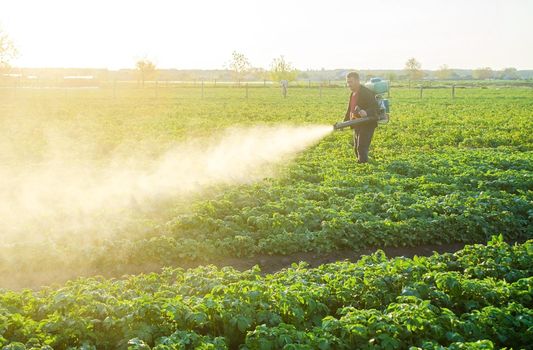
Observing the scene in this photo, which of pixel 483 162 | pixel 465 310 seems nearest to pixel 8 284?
pixel 465 310

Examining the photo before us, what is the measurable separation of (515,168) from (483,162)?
0.80 m

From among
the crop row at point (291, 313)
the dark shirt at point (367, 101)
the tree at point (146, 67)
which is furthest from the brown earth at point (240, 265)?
the tree at point (146, 67)

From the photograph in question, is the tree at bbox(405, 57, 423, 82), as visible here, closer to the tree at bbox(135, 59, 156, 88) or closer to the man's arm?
the tree at bbox(135, 59, 156, 88)

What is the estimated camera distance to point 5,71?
255ft

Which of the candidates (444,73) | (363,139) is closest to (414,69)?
(444,73)

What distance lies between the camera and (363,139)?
589 inches

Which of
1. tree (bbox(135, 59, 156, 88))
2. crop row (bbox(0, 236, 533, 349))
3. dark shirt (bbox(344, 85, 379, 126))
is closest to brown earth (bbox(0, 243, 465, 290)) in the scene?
crop row (bbox(0, 236, 533, 349))

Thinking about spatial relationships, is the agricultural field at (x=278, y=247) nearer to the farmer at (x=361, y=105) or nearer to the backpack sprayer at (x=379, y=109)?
the farmer at (x=361, y=105)

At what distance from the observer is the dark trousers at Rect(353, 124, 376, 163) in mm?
14695

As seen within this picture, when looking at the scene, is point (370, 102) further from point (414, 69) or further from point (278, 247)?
point (414, 69)

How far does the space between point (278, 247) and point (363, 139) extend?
20.2 feet

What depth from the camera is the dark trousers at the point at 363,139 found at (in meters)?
14.7

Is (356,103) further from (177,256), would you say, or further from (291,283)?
(291,283)

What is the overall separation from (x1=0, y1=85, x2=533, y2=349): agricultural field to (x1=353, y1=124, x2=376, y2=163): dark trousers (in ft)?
2.35
